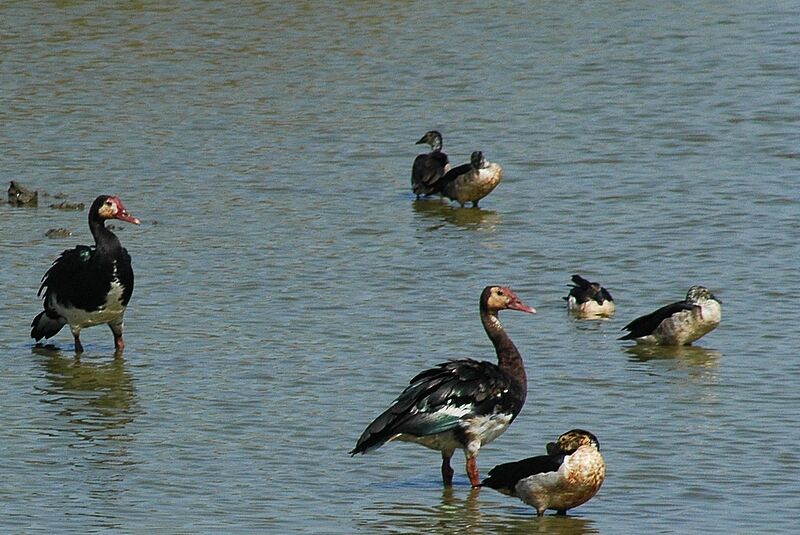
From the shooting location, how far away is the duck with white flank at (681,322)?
1645 centimetres

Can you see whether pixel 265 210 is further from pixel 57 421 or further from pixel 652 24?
pixel 652 24

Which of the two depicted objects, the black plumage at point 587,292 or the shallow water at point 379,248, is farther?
the black plumage at point 587,292

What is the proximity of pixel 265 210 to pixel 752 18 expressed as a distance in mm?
14783

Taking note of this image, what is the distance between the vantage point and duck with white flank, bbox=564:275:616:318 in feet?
57.0

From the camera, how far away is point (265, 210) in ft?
76.7

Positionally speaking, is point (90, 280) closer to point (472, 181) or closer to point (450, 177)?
point (472, 181)

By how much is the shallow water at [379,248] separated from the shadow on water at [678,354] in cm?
5

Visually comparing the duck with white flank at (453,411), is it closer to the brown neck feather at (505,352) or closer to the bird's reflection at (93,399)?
the brown neck feather at (505,352)

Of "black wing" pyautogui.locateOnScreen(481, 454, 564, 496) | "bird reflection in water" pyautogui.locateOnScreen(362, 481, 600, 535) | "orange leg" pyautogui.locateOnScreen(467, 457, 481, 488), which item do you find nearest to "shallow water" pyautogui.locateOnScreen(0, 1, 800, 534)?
"bird reflection in water" pyautogui.locateOnScreen(362, 481, 600, 535)

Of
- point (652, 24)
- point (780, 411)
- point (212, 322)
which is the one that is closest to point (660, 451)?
point (780, 411)

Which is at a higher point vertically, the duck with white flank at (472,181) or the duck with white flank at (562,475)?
the duck with white flank at (562,475)

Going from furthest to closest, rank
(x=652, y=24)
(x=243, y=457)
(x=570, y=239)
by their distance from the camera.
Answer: (x=652, y=24)
(x=570, y=239)
(x=243, y=457)

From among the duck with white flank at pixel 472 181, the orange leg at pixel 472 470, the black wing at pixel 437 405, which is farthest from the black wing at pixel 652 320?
the duck with white flank at pixel 472 181

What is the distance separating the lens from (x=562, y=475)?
1120cm
